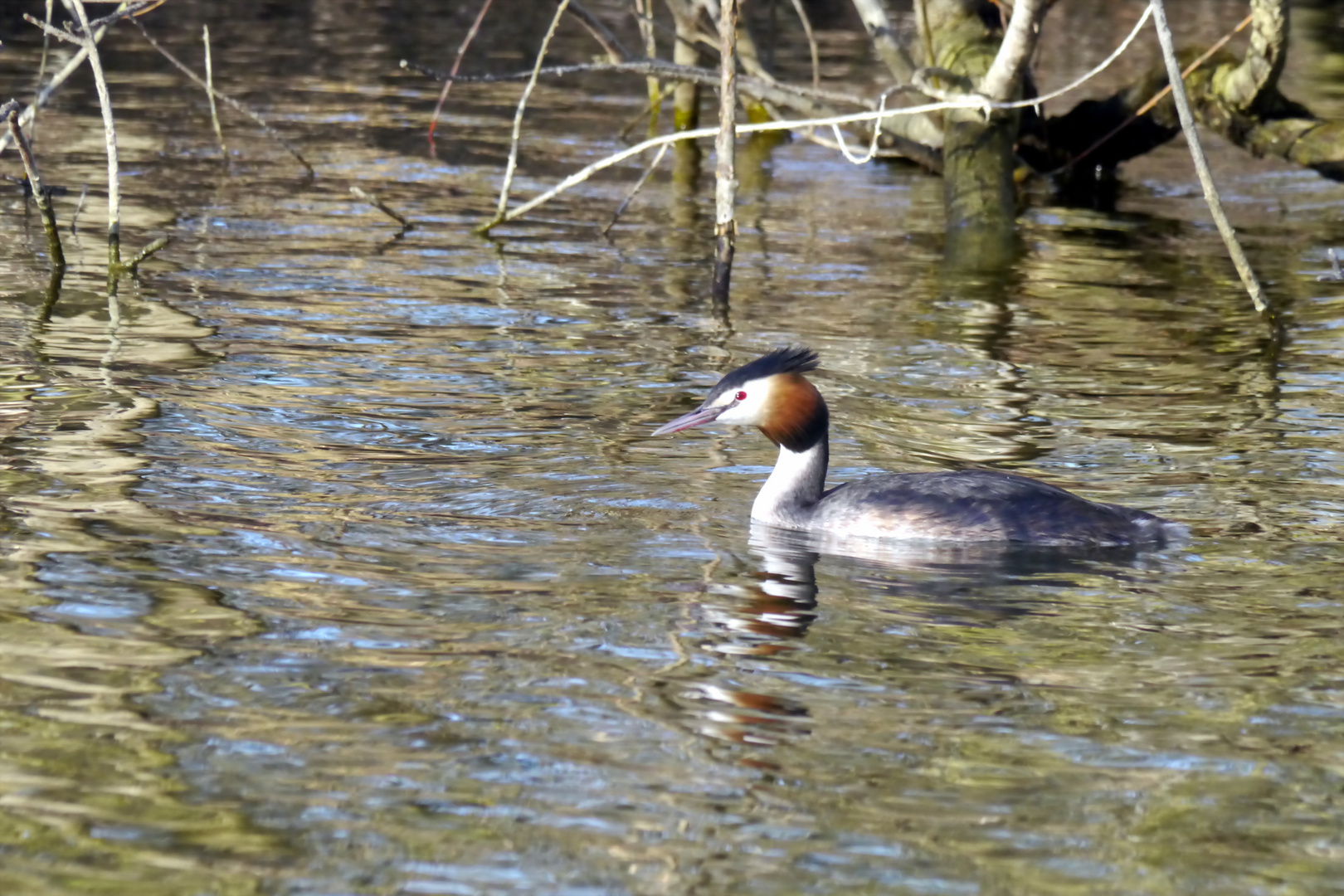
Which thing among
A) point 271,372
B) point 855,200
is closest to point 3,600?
point 271,372

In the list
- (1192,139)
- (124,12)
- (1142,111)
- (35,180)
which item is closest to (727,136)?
(1192,139)

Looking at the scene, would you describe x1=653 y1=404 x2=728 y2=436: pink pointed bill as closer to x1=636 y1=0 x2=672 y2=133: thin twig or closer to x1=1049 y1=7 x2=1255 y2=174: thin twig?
x1=636 y1=0 x2=672 y2=133: thin twig

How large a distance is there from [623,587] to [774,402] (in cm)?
151

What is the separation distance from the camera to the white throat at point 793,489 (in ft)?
26.3

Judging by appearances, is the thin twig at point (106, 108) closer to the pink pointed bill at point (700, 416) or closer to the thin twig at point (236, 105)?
the thin twig at point (236, 105)

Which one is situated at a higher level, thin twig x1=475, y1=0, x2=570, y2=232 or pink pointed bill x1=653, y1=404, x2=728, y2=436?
thin twig x1=475, y1=0, x2=570, y2=232

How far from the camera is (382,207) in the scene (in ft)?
47.3

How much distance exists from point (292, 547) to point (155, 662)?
1.25m

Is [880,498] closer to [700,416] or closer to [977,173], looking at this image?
[700,416]

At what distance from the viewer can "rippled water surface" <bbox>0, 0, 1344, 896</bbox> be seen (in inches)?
194

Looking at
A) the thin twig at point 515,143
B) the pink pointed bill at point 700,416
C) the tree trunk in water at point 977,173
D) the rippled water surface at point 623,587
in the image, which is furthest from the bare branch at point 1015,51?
the pink pointed bill at point 700,416

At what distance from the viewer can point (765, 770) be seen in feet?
17.4

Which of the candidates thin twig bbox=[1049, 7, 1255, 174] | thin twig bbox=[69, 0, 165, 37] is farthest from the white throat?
thin twig bbox=[1049, 7, 1255, 174]

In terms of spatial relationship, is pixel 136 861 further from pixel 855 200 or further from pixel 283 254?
pixel 855 200
